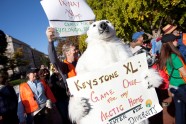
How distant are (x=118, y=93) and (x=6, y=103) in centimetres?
311

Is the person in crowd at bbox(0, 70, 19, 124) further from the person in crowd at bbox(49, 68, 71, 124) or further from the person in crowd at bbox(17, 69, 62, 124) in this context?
the person in crowd at bbox(49, 68, 71, 124)

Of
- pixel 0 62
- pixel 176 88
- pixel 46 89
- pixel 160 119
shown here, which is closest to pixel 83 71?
pixel 176 88

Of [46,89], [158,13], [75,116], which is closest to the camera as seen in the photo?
[75,116]

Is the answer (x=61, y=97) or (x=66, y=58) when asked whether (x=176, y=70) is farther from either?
(x=61, y=97)

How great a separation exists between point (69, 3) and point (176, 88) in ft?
6.92

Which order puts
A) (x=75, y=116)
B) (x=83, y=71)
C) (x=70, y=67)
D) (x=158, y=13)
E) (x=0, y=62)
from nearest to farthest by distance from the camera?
(x=75, y=116)
(x=83, y=71)
(x=70, y=67)
(x=158, y=13)
(x=0, y=62)

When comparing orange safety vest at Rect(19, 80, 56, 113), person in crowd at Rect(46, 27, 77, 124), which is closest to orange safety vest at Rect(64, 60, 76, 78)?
person in crowd at Rect(46, 27, 77, 124)

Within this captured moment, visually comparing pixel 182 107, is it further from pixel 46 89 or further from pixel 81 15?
pixel 46 89

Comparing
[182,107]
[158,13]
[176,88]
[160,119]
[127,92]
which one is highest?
[158,13]

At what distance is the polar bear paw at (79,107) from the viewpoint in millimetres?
2924

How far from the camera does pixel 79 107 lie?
9.60 feet

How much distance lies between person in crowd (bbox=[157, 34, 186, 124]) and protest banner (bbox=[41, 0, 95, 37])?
1267 mm

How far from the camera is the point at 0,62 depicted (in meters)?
66.7

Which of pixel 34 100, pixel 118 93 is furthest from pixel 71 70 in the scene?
pixel 34 100
